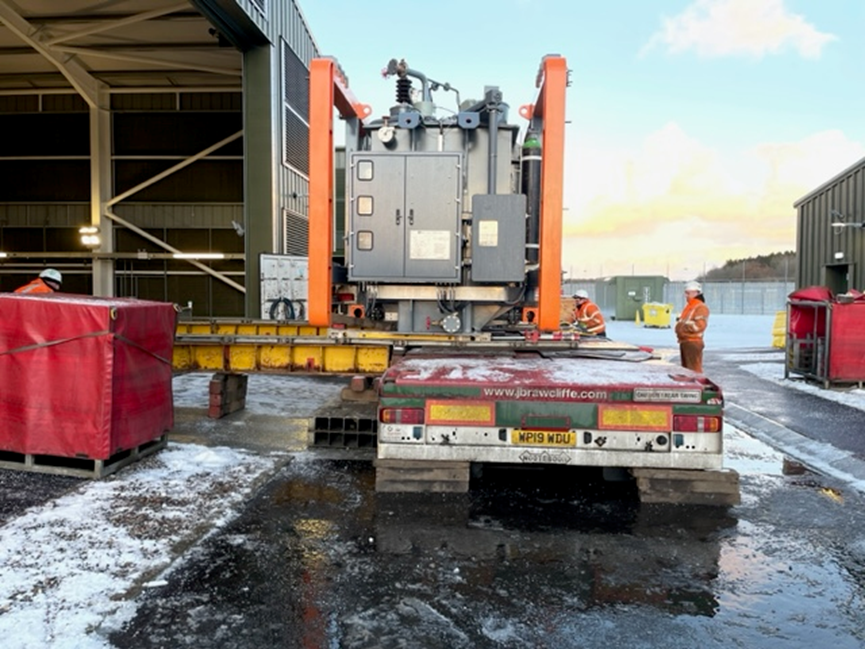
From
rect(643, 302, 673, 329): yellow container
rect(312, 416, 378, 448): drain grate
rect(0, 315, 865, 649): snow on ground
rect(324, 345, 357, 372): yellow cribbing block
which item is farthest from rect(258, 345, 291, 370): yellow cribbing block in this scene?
rect(643, 302, 673, 329): yellow container

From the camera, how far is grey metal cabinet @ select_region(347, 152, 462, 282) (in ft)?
21.5

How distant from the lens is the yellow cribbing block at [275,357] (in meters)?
7.41

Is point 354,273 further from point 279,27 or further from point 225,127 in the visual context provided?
point 225,127

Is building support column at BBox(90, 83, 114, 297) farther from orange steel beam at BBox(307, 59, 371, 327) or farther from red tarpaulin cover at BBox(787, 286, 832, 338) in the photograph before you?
red tarpaulin cover at BBox(787, 286, 832, 338)

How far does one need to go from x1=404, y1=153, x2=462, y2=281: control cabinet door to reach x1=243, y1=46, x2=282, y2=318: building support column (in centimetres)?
1042

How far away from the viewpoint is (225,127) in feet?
70.6

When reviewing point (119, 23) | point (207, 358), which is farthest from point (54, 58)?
point (207, 358)

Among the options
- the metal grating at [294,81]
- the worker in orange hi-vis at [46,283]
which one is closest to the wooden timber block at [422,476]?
the worker in orange hi-vis at [46,283]

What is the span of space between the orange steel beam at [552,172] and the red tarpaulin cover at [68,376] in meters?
3.92

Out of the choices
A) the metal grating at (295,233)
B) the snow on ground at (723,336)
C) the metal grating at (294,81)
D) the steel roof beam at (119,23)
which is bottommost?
the snow on ground at (723,336)

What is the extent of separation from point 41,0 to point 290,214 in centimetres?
776

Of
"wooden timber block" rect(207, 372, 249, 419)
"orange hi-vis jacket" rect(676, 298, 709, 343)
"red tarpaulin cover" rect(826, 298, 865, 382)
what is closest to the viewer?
"wooden timber block" rect(207, 372, 249, 419)

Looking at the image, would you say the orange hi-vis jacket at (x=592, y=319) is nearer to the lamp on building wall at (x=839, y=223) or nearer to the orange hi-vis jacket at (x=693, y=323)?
the orange hi-vis jacket at (x=693, y=323)

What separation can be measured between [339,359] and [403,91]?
10.1ft
